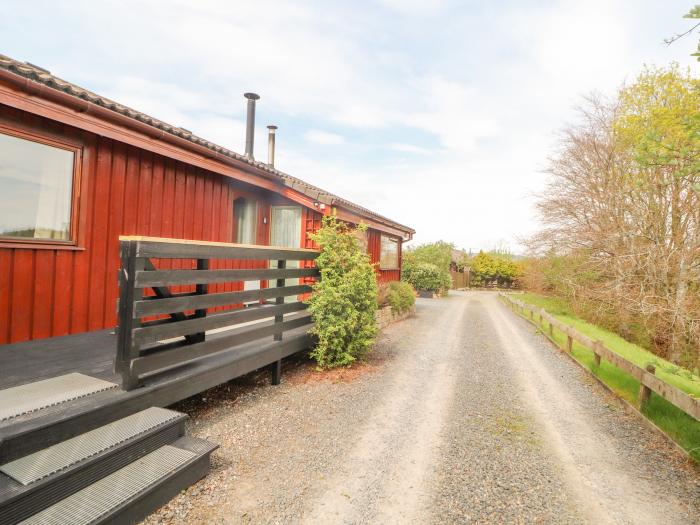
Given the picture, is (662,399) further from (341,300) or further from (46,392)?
(46,392)

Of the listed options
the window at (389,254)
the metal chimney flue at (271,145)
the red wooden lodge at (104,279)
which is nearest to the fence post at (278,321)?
the red wooden lodge at (104,279)

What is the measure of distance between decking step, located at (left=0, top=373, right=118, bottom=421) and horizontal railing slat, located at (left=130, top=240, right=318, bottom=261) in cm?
115

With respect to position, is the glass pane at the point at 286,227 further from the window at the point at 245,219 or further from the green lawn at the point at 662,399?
the green lawn at the point at 662,399

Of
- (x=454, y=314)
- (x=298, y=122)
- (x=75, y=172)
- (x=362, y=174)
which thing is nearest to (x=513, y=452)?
(x=75, y=172)

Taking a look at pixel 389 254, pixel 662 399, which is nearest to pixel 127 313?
pixel 662 399

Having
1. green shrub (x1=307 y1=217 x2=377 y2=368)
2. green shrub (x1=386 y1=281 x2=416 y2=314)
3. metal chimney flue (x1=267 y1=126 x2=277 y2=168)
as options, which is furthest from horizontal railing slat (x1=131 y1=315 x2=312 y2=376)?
metal chimney flue (x1=267 y1=126 x2=277 y2=168)

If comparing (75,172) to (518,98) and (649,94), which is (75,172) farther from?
(649,94)

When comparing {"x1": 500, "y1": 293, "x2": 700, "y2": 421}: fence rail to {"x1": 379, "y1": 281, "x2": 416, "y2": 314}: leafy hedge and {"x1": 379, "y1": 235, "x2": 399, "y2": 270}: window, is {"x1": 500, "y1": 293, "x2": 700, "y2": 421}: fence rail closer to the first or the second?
{"x1": 379, "y1": 281, "x2": 416, "y2": 314}: leafy hedge

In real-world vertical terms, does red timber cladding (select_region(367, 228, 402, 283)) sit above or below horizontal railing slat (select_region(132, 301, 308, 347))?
above

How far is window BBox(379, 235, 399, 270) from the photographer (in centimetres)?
1438

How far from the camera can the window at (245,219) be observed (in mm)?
7920

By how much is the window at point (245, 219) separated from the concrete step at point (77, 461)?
17.5 feet

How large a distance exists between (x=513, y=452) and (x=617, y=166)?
48.5 feet

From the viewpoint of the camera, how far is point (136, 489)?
7.61ft
